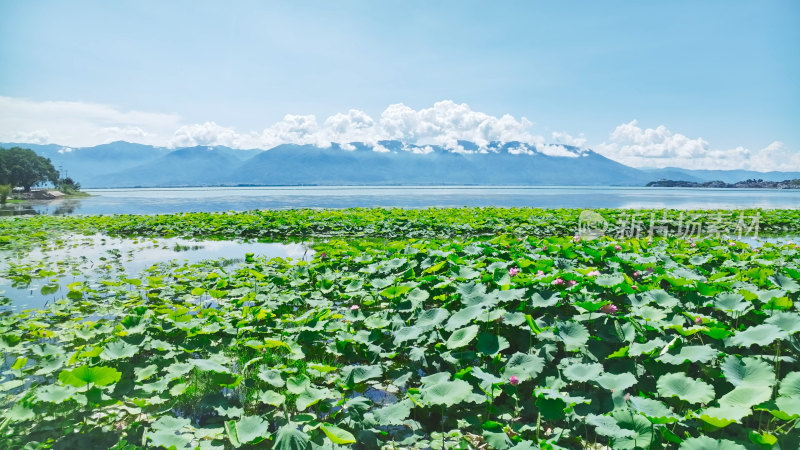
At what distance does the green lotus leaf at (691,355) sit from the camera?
3223 millimetres

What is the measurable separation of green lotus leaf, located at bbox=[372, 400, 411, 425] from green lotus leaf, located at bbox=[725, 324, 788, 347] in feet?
8.59

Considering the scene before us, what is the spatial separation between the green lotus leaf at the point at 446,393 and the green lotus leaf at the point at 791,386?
6.61 ft

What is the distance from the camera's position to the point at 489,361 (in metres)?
4.03

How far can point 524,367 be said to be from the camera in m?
3.53

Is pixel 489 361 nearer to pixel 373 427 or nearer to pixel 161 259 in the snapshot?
pixel 373 427

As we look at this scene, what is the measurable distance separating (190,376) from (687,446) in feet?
13.4

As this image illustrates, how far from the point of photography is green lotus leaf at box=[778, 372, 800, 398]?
2.78 meters

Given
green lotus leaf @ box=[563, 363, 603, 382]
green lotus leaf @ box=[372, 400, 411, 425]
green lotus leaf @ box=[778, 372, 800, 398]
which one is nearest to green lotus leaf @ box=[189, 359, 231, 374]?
green lotus leaf @ box=[372, 400, 411, 425]

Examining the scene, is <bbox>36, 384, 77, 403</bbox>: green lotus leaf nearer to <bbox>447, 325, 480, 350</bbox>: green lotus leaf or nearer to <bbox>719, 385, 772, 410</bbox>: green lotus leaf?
<bbox>447, 325, 480, 350</bbox>: green lotus leaf

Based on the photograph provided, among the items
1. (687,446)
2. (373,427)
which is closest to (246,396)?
(373,427)

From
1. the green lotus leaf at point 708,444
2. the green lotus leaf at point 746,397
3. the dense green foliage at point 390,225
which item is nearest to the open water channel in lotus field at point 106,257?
the dense green foliage at point 390,225

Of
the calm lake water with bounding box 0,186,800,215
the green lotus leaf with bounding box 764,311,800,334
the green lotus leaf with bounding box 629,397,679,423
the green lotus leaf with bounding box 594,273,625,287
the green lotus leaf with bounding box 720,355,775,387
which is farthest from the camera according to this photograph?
the calm lake water with bounding box 0,186,800,215

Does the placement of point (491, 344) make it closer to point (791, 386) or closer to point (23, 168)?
point (791, 386)

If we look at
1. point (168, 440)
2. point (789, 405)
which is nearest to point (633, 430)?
point (789, 405)
